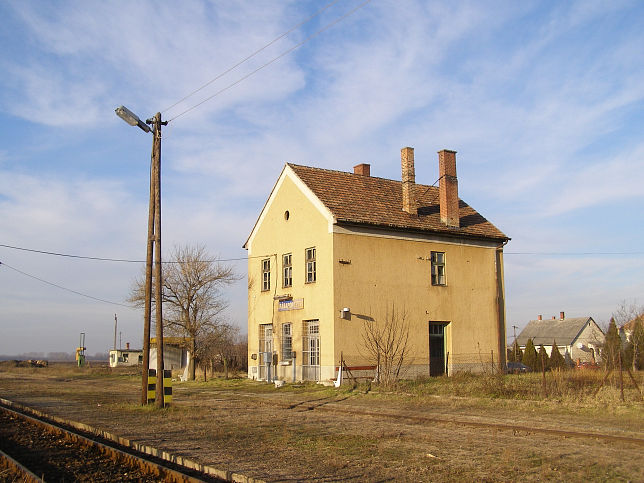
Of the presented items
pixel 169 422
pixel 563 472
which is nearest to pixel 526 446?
pixel 563 472

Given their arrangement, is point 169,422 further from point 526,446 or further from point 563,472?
point 563,472

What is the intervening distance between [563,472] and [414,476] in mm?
2018

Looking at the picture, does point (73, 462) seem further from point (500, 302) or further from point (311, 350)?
point (500, 302)

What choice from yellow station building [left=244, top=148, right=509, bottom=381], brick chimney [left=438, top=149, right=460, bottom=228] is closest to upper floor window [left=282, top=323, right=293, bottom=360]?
yellow station building [left=244, top=148, right=509, bottom=381]

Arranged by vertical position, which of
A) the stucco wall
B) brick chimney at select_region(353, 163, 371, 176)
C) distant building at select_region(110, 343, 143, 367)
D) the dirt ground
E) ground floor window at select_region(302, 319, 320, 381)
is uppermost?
brick chimney at select_region(353, 163, 371, 176)

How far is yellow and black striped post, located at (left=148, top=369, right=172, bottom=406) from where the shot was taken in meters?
17.7

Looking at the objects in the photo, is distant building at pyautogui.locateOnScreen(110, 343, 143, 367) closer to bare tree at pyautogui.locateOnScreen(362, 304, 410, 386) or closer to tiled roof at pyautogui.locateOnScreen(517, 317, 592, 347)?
tiled roof at pyautogui.locateOnScreen(517, 317, 592, 347)

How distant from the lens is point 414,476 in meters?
8.05

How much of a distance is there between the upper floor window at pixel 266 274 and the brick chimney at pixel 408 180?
700cm

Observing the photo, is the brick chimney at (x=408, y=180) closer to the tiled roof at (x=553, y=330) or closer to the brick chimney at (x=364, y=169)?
the brick chimney at (x=364, y=169)

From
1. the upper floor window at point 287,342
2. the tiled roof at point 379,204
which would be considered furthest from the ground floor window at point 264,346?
the tiled roof at point 379,204

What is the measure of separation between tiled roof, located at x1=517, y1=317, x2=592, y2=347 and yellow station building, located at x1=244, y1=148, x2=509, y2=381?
42.3 metres

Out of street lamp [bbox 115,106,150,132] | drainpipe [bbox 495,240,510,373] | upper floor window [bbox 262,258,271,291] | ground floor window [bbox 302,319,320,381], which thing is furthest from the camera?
upper floor window [bbox 262,258,271,291]

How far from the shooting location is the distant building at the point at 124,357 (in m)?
68.2
